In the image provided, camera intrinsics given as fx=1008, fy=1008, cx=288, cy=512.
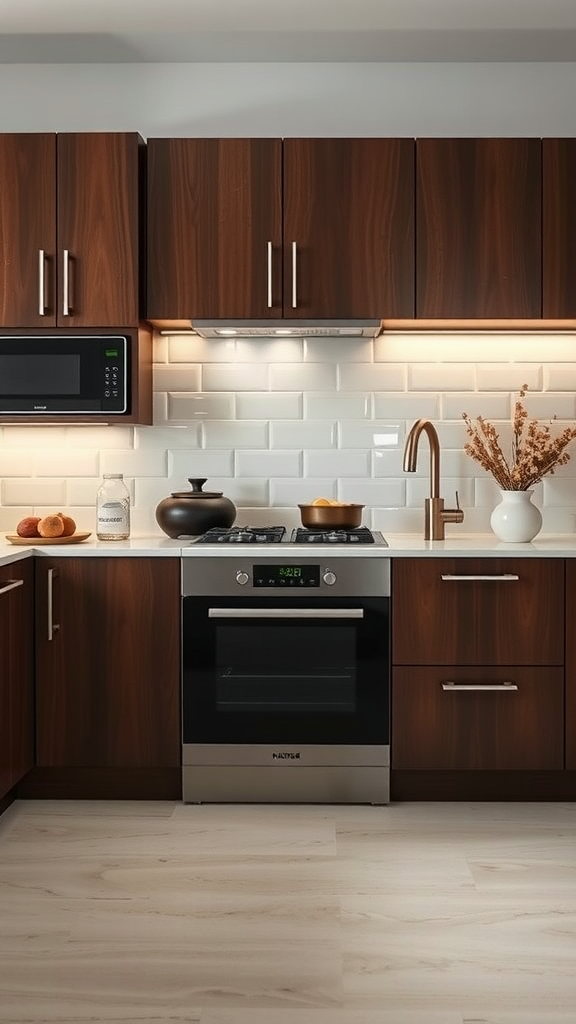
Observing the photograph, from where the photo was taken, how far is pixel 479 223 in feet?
11.5

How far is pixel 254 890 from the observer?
2664 millimetres

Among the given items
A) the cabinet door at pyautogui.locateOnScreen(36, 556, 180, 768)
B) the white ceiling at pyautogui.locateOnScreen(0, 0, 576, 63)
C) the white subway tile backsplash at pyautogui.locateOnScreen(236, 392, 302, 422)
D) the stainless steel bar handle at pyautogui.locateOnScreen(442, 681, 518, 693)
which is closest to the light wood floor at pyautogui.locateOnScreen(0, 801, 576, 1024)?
the cabinet door at pyautogui.locateOnScreen(36, 556, 180, 768)

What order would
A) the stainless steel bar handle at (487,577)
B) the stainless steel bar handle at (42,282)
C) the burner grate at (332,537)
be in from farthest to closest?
the stainless steel bar handle at (42,282)
the burner grate at (332,537)
the stainless steel bar handle at (487,577)

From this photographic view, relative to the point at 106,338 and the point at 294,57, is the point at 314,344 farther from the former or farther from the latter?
the point at 294,57

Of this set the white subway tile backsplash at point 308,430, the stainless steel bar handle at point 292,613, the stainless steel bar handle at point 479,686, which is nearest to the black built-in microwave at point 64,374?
the white subway tile backsplash at point 308,430

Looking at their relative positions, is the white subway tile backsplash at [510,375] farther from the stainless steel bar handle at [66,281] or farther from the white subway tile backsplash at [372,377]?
the stainless steel bar handle at [66,281]

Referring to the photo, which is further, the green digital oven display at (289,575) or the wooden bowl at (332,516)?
the wooden bowl at (332,516)

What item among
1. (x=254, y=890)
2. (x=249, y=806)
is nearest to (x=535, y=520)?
(x=249, y=806)

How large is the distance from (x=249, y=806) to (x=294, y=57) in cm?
275

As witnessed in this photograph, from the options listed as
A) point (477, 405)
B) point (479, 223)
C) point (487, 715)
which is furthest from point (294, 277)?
point (487, 715)

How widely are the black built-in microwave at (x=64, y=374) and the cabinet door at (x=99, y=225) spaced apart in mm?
84

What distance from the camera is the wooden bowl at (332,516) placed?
3.60 meters

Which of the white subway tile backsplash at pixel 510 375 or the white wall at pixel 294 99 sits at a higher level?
the white wall at pixel 294 99

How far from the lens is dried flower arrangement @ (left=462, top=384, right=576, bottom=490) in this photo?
350 centimetres
